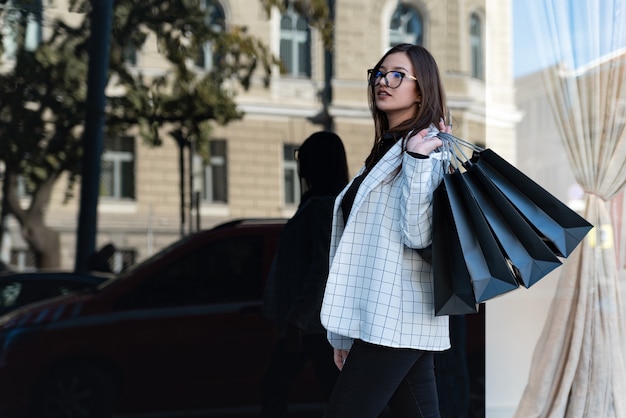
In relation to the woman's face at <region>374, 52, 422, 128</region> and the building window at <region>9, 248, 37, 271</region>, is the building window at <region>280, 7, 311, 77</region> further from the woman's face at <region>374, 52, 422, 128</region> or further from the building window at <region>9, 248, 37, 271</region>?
the woman's face at <region>374, 52, 422, 128</region>

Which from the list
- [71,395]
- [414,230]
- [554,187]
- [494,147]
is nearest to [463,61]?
[494,147]

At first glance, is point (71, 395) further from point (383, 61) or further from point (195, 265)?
point (383, 61)

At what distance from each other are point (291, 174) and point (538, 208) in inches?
72.2

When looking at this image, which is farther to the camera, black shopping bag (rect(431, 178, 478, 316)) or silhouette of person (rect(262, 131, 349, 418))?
silhouette of person (rect(262, 131, 349, 418))

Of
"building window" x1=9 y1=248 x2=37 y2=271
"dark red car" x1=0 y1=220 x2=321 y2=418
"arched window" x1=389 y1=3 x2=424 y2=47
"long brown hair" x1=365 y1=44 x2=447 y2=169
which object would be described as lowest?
"dark red car" x1=0 y1=220 x2=321 y2=418

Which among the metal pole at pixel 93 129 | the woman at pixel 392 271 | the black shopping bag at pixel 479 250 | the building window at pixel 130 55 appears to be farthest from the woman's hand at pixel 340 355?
the building window at pixel 130 55

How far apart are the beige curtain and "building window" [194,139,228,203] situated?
169 cm

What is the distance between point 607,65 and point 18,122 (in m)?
2.85

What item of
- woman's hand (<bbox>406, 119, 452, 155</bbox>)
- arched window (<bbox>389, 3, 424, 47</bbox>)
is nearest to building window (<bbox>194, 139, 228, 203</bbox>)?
arched window (<bbox>389, 3, 424, 47</bbox>)

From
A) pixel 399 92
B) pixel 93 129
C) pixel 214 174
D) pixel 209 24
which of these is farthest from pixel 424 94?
pixel 93 129

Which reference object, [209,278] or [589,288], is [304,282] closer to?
[209,278]

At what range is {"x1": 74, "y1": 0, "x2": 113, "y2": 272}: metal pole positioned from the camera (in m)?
4.10

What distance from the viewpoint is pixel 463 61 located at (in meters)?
4.60

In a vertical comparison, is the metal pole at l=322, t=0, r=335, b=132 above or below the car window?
above
